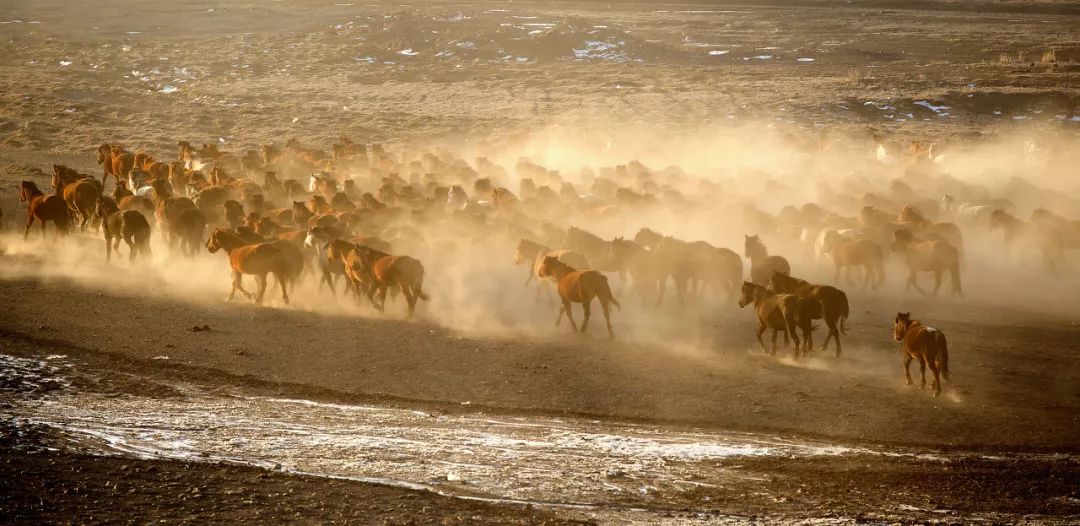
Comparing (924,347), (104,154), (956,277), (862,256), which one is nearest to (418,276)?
(924,347)

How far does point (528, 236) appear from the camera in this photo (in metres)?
22.8

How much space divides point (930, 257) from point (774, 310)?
627 cm

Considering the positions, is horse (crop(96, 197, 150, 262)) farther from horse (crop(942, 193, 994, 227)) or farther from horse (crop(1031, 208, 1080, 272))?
horse (crop(942, 193, 994, 227))

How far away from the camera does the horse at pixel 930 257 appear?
20.6 metres

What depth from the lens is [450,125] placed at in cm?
4631

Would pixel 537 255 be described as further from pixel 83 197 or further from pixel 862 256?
pixel 83 197

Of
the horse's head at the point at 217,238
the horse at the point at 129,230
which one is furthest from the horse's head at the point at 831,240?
the horse at the point at 129,230

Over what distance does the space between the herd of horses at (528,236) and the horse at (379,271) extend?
3 cm

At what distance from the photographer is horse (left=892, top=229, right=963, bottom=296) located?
67.7 feet

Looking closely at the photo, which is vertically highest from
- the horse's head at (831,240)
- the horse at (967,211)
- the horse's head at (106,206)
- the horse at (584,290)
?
the horse at (967,211)

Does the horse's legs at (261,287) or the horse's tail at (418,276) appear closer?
the horse's tail at (418,276)

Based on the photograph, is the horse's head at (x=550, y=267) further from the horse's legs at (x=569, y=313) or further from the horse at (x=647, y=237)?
the horse at (x=647, y=237)

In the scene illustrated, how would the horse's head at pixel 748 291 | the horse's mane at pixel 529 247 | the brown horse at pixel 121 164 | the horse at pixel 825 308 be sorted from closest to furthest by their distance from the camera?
the horse at pixel 825 308 < the horse's head at pixel 748 291 < the horse's mane at pixel 529 247 < the brown horse at pixel 121 164

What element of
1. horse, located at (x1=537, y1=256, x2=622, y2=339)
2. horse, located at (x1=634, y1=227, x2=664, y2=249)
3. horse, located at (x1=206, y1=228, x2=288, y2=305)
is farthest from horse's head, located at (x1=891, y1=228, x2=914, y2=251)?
horse, located at (x1=206, y1=228, x2=288, y2=305)
